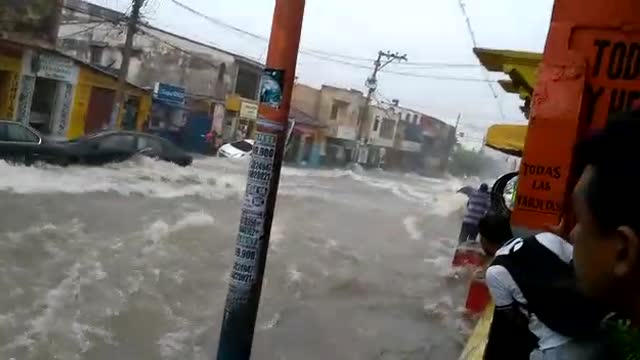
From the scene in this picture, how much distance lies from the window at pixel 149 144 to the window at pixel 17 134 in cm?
422

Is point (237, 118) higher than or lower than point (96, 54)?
lower

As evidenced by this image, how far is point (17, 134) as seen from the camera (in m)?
16.2

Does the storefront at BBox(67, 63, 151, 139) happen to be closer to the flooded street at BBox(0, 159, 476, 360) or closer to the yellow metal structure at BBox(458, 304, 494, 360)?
the flooded street at BBox(0, 159, 476, 360)

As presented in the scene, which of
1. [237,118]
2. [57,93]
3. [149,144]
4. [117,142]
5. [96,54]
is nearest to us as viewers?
[117,142]

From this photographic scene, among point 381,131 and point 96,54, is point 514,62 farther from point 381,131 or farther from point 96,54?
point 381,131

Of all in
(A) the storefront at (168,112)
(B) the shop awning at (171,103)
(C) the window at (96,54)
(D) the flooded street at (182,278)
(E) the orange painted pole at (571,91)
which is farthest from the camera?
(C) the window at (96,54)

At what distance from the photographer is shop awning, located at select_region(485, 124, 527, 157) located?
7.91m

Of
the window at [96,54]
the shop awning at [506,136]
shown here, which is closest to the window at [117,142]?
the shop awning at [506,136]

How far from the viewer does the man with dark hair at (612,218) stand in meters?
1.13

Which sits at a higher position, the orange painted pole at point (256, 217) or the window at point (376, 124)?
the window at point (376, 124)

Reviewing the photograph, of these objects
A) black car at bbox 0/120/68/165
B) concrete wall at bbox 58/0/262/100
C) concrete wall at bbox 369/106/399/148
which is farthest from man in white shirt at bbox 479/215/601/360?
concrete wall at bbox 369/106/399/148

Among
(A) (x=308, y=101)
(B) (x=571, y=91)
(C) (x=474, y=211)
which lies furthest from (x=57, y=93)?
(B) (x=571, y=91)

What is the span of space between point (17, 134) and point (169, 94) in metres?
19.0

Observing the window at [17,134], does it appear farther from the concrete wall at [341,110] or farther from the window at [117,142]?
the concrete wall at [341,110]
